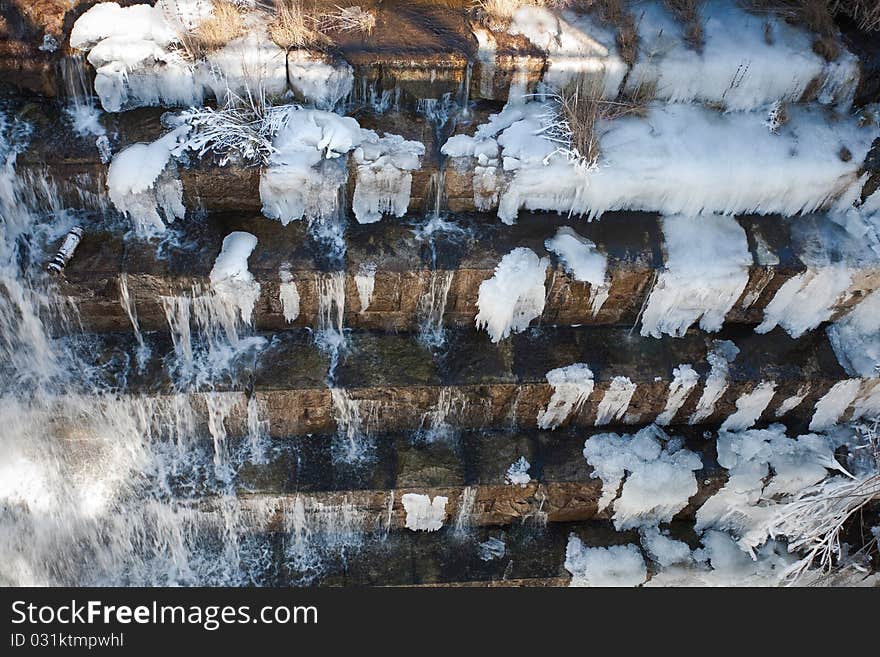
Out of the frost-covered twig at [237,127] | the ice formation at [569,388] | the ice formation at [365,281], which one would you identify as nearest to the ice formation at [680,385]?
the ice formation at [569,388]

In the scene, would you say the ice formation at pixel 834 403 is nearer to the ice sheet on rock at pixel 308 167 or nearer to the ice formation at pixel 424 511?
the ice formation at pixel 424 511

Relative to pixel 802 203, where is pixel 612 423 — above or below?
below

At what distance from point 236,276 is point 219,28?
1954mm

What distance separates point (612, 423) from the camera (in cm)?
576

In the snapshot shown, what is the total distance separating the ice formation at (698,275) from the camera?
208 inches

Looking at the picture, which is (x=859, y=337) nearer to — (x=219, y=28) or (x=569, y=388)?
(x=569, y=388)

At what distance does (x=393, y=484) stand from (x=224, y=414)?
1354 mm

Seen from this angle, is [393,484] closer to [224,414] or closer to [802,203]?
[224,414]

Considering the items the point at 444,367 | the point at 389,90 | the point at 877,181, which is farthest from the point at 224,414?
the point at 877,181

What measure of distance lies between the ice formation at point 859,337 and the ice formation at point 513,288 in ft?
8.04

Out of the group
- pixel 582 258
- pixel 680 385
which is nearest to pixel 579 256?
pixel 582 258

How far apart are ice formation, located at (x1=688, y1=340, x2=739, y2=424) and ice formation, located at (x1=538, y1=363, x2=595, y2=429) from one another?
37.1 inches

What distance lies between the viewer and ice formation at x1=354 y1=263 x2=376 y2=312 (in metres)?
5.08

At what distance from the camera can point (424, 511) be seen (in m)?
5.55
